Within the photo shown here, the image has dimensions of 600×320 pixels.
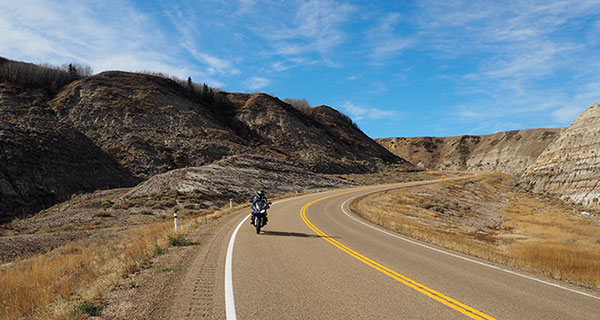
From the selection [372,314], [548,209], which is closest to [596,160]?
[548,209]

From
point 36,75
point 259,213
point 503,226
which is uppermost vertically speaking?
point 36,75

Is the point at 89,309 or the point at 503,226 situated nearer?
the point at 89,309

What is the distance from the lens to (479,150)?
434ft

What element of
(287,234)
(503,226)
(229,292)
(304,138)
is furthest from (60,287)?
(304,138)

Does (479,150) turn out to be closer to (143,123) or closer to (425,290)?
(143,123)

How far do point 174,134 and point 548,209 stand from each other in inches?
2297

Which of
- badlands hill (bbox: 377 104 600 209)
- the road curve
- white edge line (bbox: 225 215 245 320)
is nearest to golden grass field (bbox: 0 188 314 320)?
white edge line (bbox: 225 215 245 320)

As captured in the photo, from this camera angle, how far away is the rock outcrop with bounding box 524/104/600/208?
1832 inches

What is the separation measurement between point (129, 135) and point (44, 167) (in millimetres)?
19889

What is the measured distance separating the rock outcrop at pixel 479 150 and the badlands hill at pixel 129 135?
43.7 meters

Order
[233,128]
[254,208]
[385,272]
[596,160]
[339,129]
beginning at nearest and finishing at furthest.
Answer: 1. [385,272]
2. [254,208]
3. [596,160]
4. [233,128]
5. [339,129]

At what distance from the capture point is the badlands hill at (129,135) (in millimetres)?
37812

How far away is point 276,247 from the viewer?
10922mm

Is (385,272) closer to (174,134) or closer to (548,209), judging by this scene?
(548,209)
